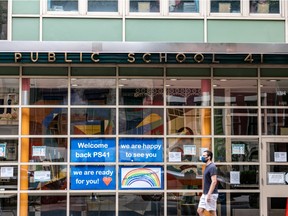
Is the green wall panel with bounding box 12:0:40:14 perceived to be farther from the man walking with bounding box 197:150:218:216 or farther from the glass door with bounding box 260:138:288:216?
the glass door with bounding box 260:138:288:216

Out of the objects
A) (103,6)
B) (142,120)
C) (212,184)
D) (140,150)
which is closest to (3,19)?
(103,6)

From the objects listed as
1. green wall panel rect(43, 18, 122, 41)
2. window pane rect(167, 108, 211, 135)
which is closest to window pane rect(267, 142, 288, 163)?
window pane rect(167, 108, 211, 135)

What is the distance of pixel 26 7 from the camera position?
13711 millimetres

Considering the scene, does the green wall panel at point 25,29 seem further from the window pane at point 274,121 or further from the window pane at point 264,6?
the window pane at point 274,121

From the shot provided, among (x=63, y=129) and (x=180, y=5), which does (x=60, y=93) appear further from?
(x=180, y=5)

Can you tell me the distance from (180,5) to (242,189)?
488 cm

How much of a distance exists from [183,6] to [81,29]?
264 centimetres

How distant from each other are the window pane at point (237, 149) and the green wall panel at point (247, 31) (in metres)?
2.50

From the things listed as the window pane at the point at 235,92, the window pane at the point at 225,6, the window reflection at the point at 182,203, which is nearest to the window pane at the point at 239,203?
the window reflection at the point at 182,203

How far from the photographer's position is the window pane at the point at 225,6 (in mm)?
14031

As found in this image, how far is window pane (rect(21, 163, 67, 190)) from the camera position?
13.6 m

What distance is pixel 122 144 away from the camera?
1379 cm

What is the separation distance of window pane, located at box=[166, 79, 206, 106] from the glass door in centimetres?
188

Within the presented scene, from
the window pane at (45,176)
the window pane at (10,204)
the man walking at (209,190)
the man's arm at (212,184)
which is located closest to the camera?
the man's arm at (212,184)
